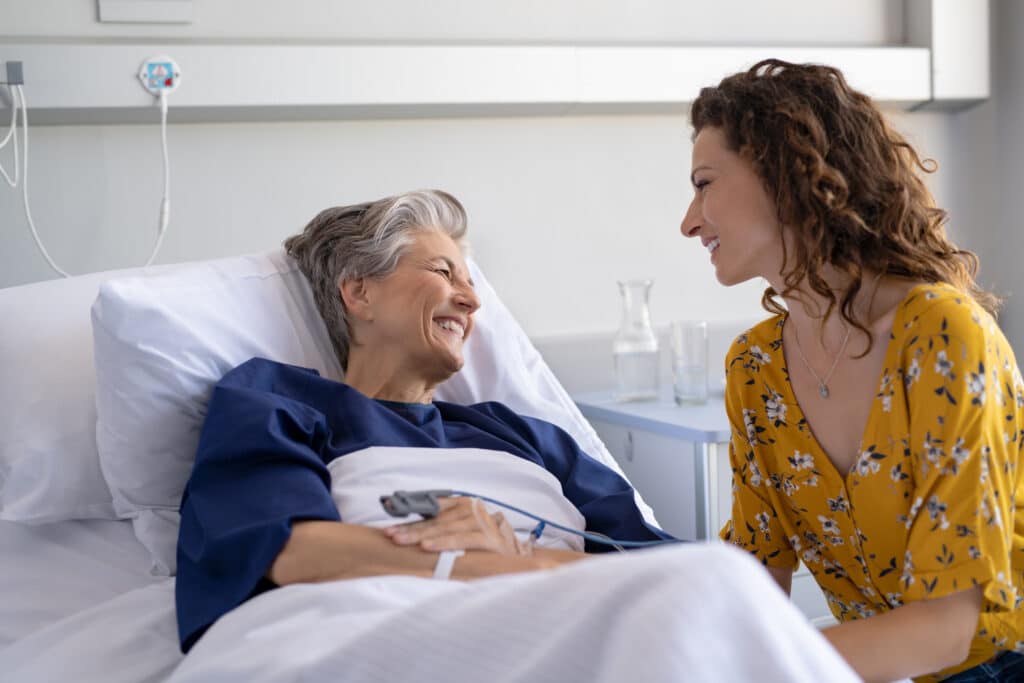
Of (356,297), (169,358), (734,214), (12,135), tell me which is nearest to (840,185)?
(734,214)

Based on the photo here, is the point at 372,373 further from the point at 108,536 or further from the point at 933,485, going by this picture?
the point at 933,485

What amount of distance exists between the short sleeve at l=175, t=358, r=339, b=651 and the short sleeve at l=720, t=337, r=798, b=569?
1.86 ft

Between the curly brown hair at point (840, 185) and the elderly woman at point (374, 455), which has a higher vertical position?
the curly brown hair at point (840, 185)

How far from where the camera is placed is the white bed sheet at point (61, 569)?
5.31 feet

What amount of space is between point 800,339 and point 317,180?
52.5 inches

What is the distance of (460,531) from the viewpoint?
1.47 m

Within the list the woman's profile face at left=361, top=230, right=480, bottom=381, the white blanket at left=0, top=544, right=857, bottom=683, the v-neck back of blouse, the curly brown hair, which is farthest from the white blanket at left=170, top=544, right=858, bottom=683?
the woman's profile face at left=361, top=230, right=480, bottom=381

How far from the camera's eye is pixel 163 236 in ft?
7.93

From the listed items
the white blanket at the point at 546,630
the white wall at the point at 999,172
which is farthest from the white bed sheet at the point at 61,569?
the white wall at the point at 999,172

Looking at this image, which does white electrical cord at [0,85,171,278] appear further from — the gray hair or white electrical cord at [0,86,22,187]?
the gray hair

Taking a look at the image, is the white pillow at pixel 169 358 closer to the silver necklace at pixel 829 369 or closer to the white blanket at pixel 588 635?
the white blanket at pixel 588 635

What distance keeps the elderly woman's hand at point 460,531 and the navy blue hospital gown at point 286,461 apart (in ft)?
0.35

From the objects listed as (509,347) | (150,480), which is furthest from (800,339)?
(150,480)

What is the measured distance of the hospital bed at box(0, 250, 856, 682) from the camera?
39.0 inches
